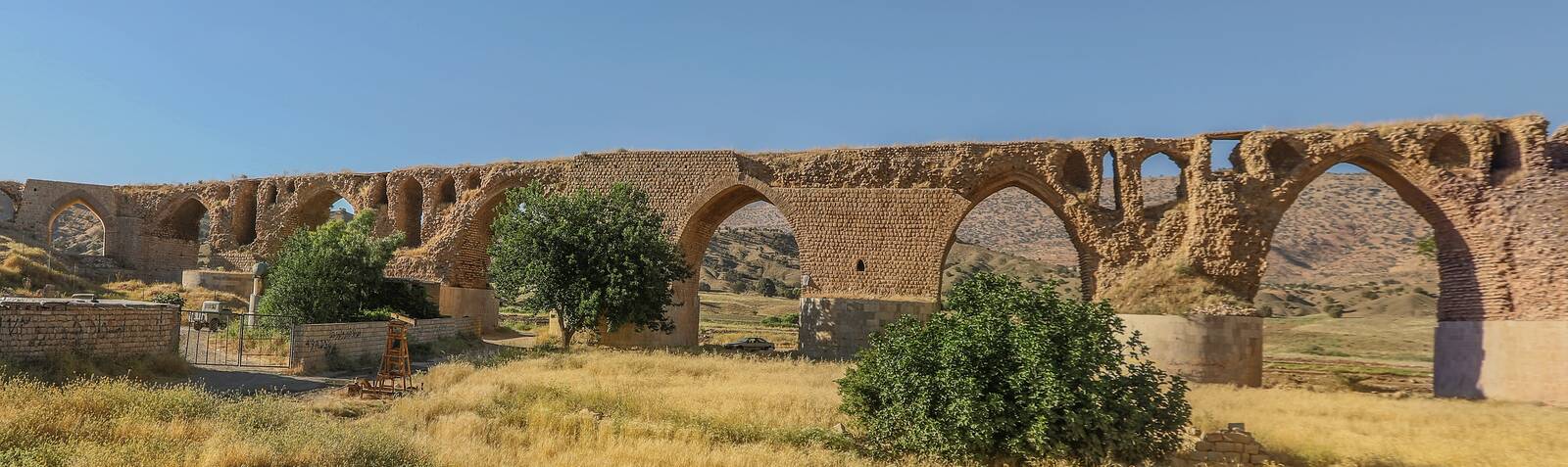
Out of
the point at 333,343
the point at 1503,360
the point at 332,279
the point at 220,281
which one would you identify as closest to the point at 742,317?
the point at 220,281

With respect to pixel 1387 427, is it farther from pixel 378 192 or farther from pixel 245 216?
pixel 245 216

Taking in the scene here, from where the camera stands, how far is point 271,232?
1152 inches

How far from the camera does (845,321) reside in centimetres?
2108

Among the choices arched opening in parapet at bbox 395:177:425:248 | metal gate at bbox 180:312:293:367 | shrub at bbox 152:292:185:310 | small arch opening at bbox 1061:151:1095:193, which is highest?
small arch opening at bbox 1061:151:1095:193

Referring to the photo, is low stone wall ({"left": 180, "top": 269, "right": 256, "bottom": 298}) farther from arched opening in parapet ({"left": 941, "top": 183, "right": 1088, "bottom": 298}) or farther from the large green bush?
arched opening in parapet ({"left": 941, "top": 183, "right": 1088, "bottom": 298})

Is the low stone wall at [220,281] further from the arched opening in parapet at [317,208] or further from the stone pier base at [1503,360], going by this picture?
the stone pier base at [1503,360]

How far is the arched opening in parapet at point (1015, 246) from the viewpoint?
58750 millimetres

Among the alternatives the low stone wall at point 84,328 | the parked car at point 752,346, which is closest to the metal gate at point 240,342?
the low stone wall at point 84,328

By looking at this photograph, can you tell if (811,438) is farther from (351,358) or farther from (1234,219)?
(1234,219)

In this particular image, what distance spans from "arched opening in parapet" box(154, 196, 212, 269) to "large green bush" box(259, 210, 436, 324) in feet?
49.9

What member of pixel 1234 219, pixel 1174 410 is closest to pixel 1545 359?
pixel 1234 219

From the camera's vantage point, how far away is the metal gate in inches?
591

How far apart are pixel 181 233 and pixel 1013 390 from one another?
35201 mm

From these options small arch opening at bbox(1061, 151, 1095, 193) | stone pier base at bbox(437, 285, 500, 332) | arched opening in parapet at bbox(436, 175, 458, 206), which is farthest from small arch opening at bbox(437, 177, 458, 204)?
small arch opening at bbox(1061, 151, 1095, 193)
